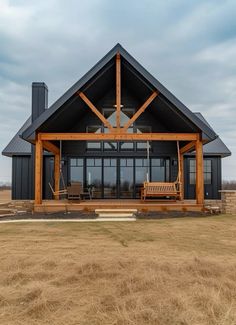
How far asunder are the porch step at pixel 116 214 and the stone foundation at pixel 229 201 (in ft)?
10.7

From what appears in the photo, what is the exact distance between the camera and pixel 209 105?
82.6 ft

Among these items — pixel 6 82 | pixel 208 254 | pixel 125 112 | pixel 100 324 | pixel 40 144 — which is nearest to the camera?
pixel 100 324

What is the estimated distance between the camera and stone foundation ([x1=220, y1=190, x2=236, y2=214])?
11706mm

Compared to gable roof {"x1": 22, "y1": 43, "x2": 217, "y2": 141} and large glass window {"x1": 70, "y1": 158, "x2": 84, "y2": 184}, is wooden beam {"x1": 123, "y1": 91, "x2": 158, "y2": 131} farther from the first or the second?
large glass window {"x1": 70, "y1": 158, "x2": 84, "y2": 184}

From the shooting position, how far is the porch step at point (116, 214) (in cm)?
1071

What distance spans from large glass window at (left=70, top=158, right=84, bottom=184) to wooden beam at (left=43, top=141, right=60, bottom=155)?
32.6 inches

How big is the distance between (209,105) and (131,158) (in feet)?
40.9

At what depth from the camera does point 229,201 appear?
38.9ft

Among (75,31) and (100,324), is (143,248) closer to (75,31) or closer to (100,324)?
(100,324)

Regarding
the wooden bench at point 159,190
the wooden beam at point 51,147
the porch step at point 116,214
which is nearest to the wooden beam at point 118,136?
the wooden beam at point 51,147

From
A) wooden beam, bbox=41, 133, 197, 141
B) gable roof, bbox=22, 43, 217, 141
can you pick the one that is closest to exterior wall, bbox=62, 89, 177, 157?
wooden beam, bbox=41, 133, 197, 141

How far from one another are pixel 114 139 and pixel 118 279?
8.37m

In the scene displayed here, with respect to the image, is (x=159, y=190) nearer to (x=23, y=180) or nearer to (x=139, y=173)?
(x=139, y=173)

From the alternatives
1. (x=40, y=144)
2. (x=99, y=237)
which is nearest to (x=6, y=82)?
(x=40, y=144)
